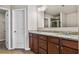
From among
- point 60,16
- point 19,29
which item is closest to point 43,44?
point 60,16

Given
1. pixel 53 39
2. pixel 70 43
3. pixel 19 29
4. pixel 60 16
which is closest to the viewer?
pixel 70 43

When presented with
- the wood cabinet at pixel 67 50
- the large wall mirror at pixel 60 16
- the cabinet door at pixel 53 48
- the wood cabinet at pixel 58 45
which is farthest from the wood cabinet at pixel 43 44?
the wood cabinet at pixel 67 50

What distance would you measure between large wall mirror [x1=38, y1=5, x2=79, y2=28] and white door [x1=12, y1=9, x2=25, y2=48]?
67 centimetres

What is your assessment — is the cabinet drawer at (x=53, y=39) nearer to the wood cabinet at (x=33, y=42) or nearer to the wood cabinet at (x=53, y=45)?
the wood cabinet at (x=53, y=45)

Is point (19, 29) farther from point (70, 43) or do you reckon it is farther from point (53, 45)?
point (70, 43)

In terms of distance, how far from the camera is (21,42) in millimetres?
3965

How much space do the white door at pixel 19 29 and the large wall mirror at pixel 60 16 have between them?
67cm

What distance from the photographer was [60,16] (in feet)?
8.95

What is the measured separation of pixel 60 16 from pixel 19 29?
1.72 metres
